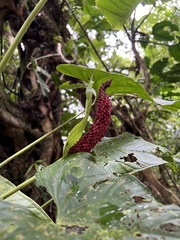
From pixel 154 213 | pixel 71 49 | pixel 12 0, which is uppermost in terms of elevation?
pixel 12 0

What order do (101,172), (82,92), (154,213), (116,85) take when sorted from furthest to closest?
(82,92) < (116,85) < (101,172) < (154,213)

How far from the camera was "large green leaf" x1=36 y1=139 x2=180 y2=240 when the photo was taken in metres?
0.41

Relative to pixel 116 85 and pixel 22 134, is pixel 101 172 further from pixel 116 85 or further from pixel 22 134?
pixel 22 134

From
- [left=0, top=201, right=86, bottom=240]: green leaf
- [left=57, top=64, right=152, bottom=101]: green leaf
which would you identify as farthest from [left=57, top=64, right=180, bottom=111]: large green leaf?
[left=0, top=201, right=86, bottom=240]: green leaf

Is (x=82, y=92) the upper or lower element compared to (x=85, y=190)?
upper

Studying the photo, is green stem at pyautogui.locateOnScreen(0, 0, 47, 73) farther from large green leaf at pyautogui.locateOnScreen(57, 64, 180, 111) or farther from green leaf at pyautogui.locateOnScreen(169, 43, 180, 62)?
green leaf at pyautogui.locateOnScreen(169, 43, 180, 62)

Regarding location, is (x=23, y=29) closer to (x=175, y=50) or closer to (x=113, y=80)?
(x=113, y=80)

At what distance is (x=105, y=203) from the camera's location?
18.7 inches

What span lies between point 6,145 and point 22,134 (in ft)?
0.24

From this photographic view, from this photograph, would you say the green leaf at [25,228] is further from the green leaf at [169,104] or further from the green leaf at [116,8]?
the green leaf at [116,8]

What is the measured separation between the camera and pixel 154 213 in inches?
16.9

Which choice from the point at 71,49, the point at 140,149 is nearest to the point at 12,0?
the point at 71,49

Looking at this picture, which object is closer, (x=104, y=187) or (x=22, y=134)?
(x=104, y=187)

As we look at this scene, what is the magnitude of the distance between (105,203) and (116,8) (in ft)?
1.70
